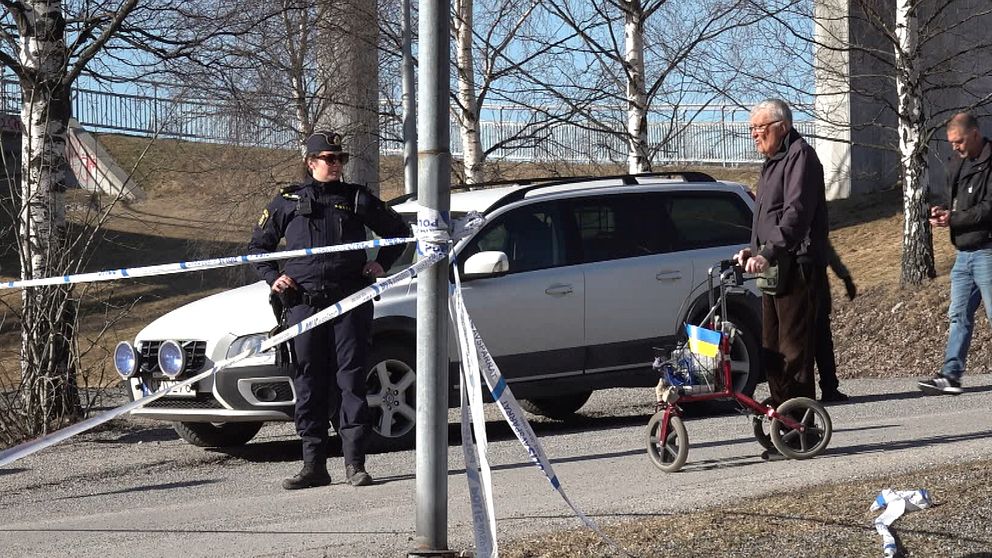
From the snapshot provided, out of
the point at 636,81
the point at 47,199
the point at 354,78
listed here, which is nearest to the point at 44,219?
the point at 47,199

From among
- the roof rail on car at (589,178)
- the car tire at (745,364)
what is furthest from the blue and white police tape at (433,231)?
the car tire at (745,364)

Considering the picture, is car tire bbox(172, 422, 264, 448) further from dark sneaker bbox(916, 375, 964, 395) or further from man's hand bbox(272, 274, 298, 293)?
dark sneaker bbox(916, 375, 964, 395)

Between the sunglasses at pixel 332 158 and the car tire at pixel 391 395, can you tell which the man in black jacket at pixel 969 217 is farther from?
the sunglasses at pixel 332 158

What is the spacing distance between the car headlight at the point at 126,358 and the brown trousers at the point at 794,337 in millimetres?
3975

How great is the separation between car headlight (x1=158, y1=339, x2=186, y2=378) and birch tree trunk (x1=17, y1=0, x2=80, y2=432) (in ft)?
7.81

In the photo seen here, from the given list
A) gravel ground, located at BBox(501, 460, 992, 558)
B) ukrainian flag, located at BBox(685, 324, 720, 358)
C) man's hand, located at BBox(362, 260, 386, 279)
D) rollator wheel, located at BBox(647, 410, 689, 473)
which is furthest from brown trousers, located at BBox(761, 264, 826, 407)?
man's hand, located at BBox(362, 260, 386, 279)

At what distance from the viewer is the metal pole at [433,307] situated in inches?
208

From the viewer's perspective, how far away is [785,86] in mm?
18375

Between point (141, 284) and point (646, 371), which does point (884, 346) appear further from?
point (141, 284)

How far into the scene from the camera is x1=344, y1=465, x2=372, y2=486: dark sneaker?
8289 millimetres

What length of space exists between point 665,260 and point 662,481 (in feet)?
10.9

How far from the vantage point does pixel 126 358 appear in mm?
9578

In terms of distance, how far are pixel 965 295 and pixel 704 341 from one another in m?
3.46

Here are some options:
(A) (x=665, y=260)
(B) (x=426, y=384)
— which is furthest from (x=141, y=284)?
(B) (x=426, y=384)
